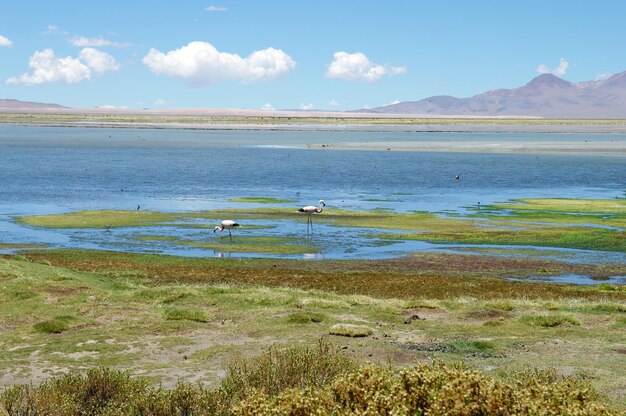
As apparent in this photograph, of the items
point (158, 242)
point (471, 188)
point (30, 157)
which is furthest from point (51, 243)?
point (30, 157)

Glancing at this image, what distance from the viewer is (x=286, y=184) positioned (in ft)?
275

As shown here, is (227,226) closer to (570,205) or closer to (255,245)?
(255,245)

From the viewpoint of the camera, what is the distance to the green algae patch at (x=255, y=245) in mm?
41906

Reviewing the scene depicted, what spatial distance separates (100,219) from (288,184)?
3256 cm

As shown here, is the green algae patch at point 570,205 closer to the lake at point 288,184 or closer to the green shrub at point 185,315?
the lake at point 288,184

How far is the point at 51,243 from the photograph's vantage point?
143 ft

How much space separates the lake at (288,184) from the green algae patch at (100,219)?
2049mm

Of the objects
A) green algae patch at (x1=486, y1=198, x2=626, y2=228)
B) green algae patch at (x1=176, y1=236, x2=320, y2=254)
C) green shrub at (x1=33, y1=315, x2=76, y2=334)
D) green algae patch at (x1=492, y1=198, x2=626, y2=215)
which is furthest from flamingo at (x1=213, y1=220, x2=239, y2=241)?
green algae patch at (x1=492, y1=198, x2=626, y2=215)

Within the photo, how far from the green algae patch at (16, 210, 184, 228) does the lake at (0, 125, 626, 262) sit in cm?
205

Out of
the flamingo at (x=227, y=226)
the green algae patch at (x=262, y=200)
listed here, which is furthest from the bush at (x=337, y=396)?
the green algae patch at (x=262, y=200)

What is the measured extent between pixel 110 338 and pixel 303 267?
1715cm

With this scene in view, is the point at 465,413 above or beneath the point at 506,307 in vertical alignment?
above

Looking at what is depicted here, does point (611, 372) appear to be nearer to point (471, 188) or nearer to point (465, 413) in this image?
point (465, 413)

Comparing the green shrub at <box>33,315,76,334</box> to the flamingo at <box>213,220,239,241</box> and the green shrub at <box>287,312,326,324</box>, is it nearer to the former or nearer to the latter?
the green shrub at <box>287,312,326,324</box>
